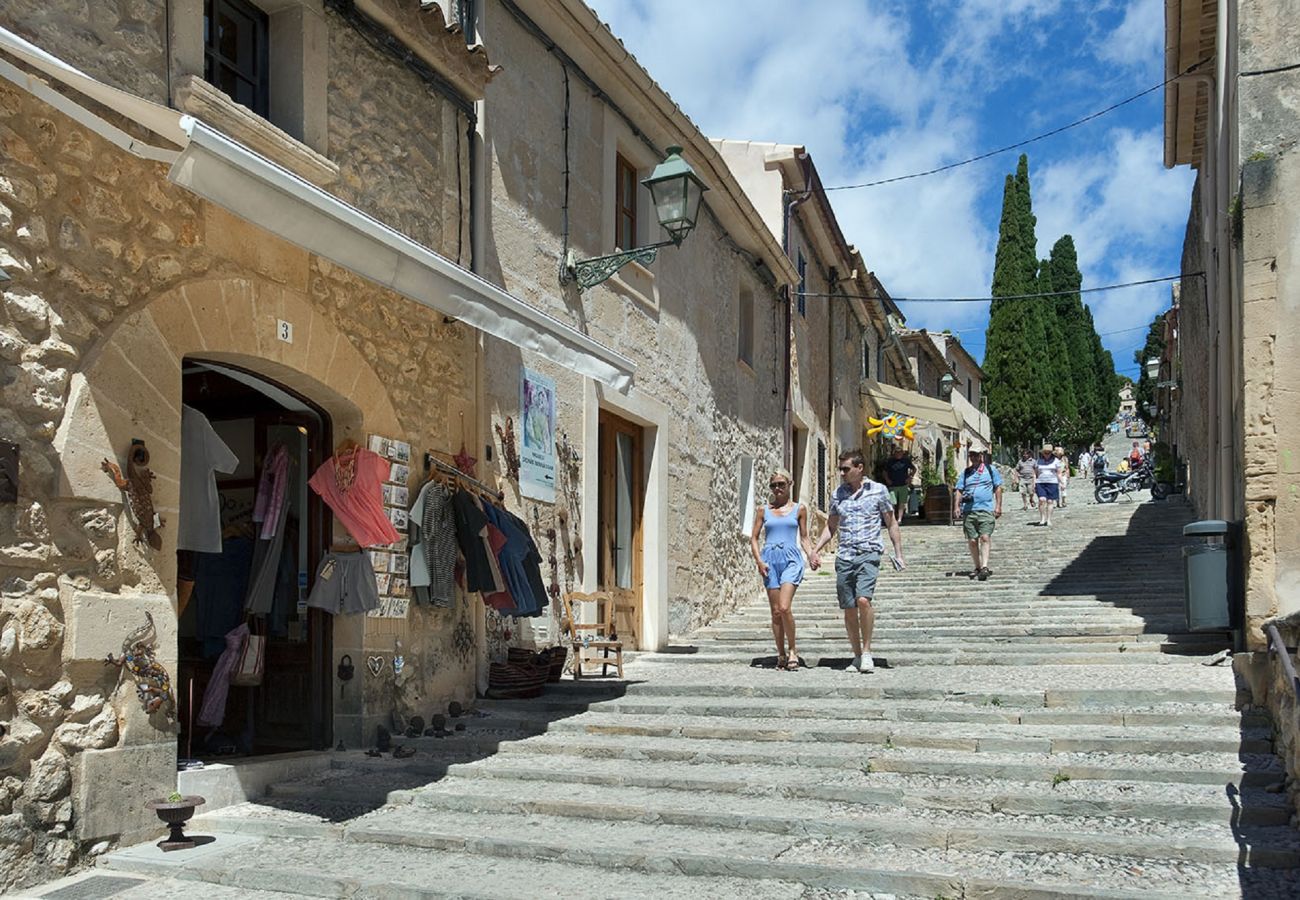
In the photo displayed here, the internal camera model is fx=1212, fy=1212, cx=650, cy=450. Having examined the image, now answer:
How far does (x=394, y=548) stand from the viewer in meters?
7.37

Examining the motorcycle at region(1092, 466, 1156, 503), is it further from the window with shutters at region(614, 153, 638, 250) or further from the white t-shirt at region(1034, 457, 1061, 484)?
the window with shutters at region(614, 153, 638, 250)

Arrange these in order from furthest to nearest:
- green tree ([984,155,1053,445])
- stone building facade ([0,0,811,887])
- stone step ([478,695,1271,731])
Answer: green tree ([984,155,1053,445]) → stone step ([478,695,1271,731]) → stone building facade ([0,0,811,887])

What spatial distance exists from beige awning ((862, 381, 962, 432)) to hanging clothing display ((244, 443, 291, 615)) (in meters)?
19.2

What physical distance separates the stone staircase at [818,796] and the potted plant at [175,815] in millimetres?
113

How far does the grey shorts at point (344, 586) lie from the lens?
6977 millimetres

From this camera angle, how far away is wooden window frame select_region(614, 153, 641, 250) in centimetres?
1150

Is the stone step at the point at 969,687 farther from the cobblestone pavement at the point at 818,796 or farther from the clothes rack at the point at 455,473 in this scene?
the clothes rack at the point at 455,473

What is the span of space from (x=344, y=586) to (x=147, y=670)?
5.51 ft

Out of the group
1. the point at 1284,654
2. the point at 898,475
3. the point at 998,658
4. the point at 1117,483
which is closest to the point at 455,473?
the point at 998,658

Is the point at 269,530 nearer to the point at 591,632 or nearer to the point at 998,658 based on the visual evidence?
the point at 591,632

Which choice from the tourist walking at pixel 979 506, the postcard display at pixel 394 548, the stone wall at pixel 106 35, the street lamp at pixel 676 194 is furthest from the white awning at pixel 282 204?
the tourist walking at pixel 979 506

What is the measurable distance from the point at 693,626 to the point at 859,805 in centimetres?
712

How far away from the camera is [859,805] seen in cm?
558

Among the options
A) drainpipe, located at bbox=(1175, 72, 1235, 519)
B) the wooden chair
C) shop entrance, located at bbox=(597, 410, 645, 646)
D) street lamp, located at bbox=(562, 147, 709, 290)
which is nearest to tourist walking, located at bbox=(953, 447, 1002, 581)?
drainpipe, located at bbox=(1175, 72, 1235, 519)
